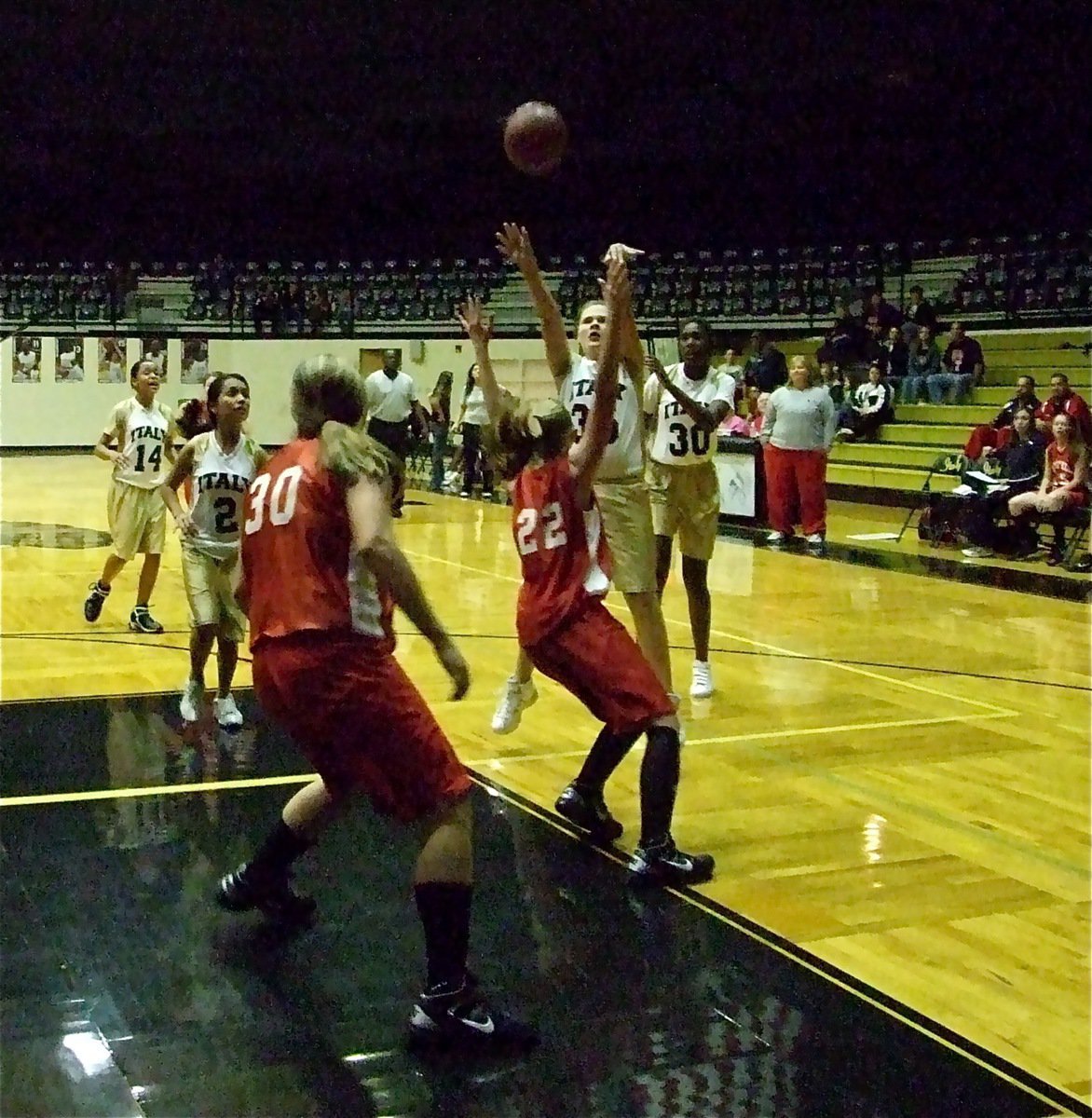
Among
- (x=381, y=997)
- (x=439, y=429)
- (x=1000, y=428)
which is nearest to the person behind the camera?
(x=381, y=997)

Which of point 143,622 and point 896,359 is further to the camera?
point 896,359

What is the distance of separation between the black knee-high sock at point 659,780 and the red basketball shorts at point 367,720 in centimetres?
102

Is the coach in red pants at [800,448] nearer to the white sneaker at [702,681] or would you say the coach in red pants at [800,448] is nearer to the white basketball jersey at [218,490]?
the white sneaker at [702,681]

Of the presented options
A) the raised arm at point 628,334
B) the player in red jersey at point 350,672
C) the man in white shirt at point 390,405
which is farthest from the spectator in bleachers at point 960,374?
the player in red jersey at point 350,672

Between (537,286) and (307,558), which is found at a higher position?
(537,286)

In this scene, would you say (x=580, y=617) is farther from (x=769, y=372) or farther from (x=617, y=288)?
(x=769, y=372)

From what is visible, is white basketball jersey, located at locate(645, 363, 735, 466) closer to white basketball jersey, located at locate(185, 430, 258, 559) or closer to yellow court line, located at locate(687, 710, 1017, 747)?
yellow court line, located at locate(687, 710, 1017, 747)

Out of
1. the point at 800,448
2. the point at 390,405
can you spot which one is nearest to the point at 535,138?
the point at 800,448

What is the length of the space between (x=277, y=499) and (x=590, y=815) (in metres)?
1.83

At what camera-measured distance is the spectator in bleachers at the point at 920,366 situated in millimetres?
17484

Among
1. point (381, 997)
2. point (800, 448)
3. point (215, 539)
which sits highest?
point (800, 448)

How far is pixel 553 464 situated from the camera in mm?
4184

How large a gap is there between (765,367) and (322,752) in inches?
580

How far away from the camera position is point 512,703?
5.46 metres
